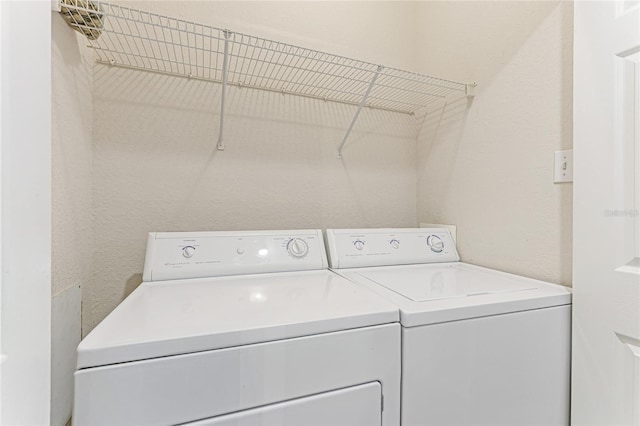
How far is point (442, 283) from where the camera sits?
3.57 feet

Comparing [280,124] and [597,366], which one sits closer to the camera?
[597,366]

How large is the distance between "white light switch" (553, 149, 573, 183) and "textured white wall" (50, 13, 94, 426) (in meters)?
1.68

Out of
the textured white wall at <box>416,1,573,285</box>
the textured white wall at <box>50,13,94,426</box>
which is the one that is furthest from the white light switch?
the textured white wall at <box>50,13,94,426</box>

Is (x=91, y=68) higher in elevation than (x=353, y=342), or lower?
higher

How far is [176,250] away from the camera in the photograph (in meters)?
1.15

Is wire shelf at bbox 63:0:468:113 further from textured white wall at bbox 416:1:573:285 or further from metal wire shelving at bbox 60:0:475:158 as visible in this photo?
textured white wall at bbox 416:1:573:285

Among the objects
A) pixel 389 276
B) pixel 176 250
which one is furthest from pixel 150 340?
pixel 389 276

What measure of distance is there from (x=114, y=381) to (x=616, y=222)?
1.33 m

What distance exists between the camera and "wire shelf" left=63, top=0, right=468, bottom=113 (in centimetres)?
118

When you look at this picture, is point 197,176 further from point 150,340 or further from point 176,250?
point 150,340

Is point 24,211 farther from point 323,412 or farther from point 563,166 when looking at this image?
point 563,166

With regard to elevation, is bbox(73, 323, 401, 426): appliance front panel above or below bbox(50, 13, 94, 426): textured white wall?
below

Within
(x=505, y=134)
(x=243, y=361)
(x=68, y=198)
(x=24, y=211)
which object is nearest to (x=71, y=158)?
(x=68, y=198)

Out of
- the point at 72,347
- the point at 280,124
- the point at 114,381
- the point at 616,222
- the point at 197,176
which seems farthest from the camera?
the point at 280,124
